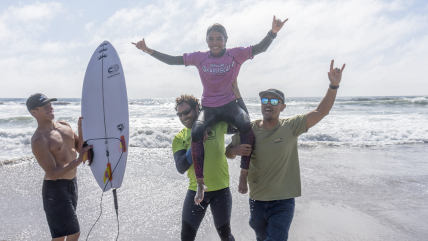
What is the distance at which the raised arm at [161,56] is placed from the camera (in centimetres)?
309

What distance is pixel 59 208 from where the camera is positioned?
279cm

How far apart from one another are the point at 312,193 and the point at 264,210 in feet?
9.11

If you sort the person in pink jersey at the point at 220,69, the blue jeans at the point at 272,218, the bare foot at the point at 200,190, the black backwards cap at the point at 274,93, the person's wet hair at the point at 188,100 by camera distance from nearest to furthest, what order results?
the blue jeans at the point at 272,218, the bare foot at the point at 200,190, the black backwards cap at the point at 274,93, the person in pink jersey at the point at 220,69, the person's wet hair at the point at 188,100

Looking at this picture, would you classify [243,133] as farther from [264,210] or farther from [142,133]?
[142,133]

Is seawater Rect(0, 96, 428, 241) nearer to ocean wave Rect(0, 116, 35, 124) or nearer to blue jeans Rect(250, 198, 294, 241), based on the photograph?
blue jeans Rect(250, 198, 294, 241)

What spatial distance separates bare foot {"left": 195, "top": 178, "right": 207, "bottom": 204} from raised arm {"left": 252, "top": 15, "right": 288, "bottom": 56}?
1509 millimetres

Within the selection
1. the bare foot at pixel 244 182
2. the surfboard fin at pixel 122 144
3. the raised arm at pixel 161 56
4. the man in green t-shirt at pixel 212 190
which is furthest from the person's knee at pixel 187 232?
the raised arm at pixel 161 56

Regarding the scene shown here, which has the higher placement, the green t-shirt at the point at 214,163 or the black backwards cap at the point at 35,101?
the black backwards cap at the point at 35,101

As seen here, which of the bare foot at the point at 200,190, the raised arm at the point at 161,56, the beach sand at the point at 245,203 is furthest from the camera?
the beach sand at the point at 245,203

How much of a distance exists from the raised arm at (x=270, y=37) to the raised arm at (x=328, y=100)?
709mm

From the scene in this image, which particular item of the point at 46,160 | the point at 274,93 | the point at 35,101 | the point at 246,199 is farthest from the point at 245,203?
the point at 35,101

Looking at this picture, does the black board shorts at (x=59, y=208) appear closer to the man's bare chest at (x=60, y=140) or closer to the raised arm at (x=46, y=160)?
the raised arm at (x=46, y=160)

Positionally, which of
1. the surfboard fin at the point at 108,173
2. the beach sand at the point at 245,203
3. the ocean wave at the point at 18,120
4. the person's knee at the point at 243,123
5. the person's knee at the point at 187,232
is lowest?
the beach sand at the point at 245,203

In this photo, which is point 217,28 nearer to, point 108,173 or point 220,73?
point 220,73
